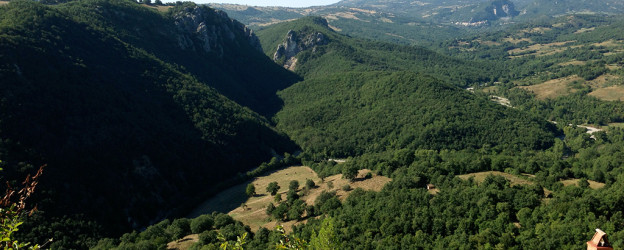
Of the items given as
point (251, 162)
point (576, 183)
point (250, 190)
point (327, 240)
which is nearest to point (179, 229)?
point (250, 190)

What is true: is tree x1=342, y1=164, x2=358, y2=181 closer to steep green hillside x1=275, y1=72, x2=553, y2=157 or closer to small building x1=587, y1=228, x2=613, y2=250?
steep green hillside x1=275, y1=72, x2=553, y2=157

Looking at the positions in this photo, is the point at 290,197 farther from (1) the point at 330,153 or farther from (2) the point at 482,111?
(2) the point at 482,111

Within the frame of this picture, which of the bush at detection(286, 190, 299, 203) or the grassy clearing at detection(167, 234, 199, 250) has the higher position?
the grassy clearing at detection(167, 234, 199, 250)

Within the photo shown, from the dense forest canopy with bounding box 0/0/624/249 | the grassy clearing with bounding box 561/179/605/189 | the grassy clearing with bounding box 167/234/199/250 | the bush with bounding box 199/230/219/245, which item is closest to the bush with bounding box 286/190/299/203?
the dense forest canopy with bounding box 0/0/624/249

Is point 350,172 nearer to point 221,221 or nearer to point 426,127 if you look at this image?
point 221,221

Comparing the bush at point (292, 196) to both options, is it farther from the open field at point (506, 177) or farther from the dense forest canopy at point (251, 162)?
the open field at point (506, 177)
